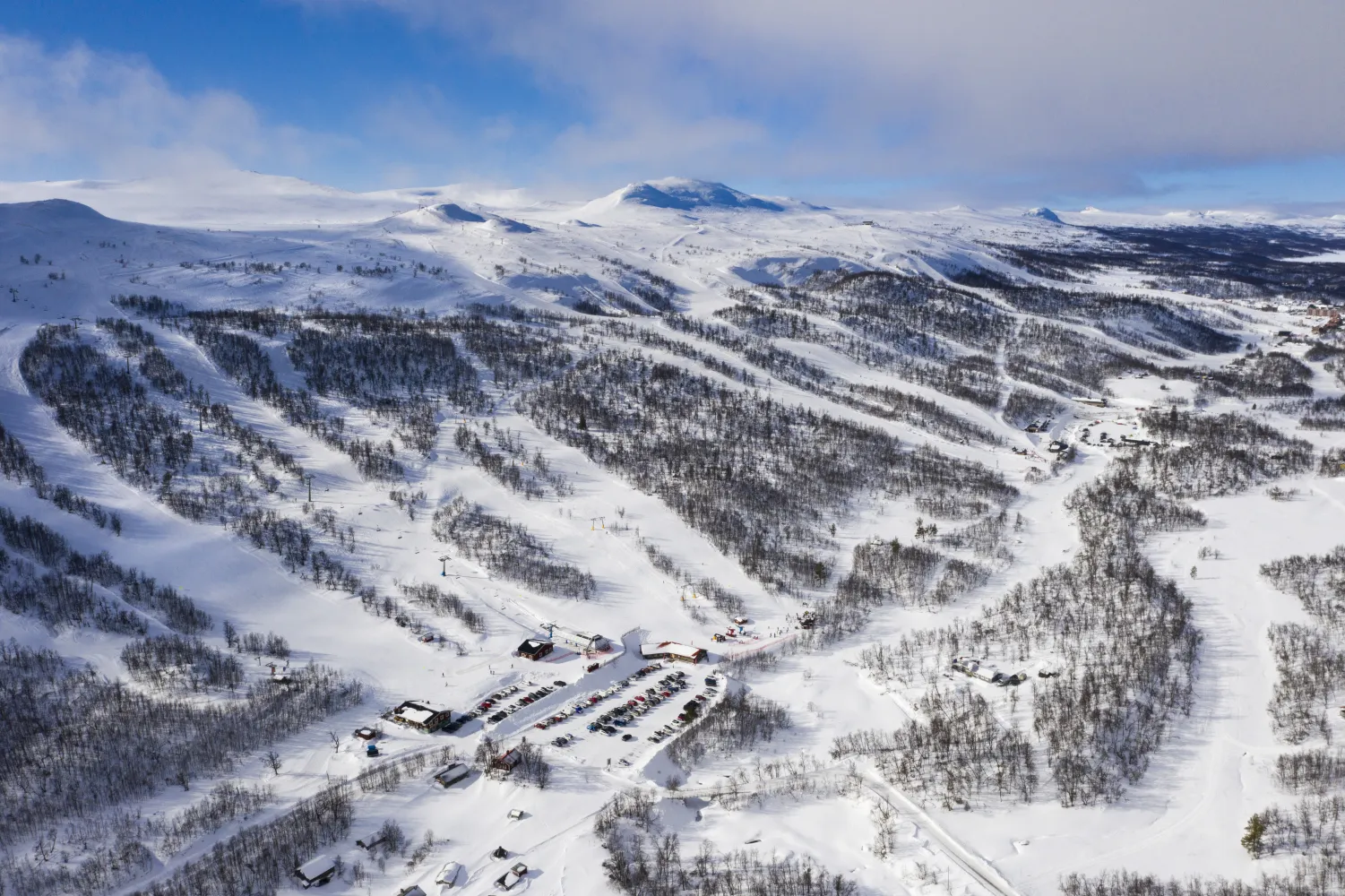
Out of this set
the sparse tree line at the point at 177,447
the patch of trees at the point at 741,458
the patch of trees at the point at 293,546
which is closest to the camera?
the patch of trees at the point at 293,546

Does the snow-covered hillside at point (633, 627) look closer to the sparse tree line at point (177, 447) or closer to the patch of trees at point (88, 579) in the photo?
the patch of trees at point (88, 579)

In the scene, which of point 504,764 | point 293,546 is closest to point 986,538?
point 504,764

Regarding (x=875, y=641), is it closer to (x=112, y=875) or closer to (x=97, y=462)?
(x=112, y=875)

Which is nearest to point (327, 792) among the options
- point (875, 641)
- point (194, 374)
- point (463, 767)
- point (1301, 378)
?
point (463, 767)

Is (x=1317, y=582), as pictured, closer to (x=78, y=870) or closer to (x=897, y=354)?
(x=78, y=870)

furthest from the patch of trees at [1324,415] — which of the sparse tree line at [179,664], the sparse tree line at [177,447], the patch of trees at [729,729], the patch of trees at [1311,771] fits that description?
the sparse tree line at [179,664]
